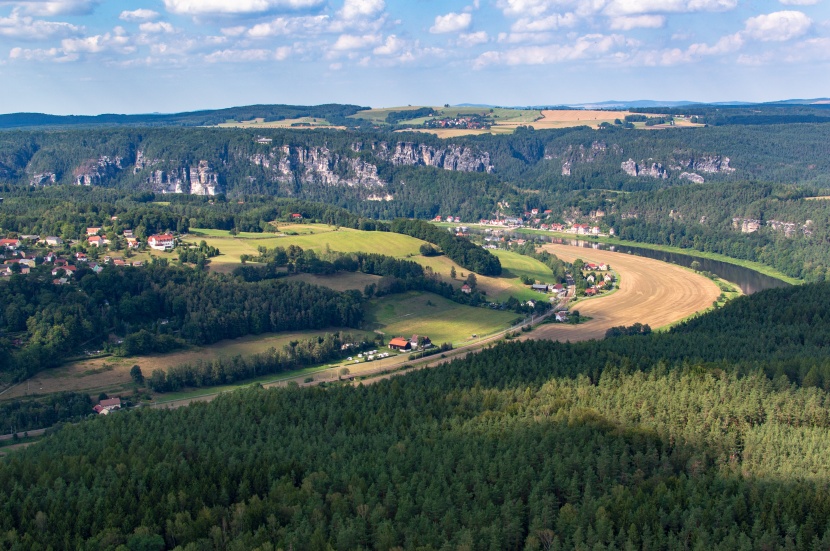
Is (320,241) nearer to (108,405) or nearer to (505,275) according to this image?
(505,275)

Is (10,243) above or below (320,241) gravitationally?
above

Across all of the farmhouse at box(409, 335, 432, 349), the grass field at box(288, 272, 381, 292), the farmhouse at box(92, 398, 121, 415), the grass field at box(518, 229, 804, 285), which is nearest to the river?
the grass field at box(518, 229, 804, 285)

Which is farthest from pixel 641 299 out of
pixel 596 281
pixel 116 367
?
pixel 116 367

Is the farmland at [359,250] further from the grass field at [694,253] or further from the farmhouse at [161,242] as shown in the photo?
the grass field at [694,253]

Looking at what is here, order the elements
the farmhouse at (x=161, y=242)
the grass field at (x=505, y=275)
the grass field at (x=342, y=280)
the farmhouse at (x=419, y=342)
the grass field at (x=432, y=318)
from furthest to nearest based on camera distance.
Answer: the grass field at (x=505, y=275), the farmhouse at (x=161, y=242), the grass field at (x=342, y=280), the grass field at (x=432, y=318), the farmhouse at (x=419, y=342)

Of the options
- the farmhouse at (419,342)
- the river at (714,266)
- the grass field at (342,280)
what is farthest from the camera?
the river at (714,266)

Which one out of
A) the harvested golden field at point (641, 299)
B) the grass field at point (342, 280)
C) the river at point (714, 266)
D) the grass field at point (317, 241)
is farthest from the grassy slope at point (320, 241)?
the river at point (714, 266)

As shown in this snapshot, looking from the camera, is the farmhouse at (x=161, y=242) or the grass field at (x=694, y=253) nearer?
the farmhouse at (x=161, y=242)
